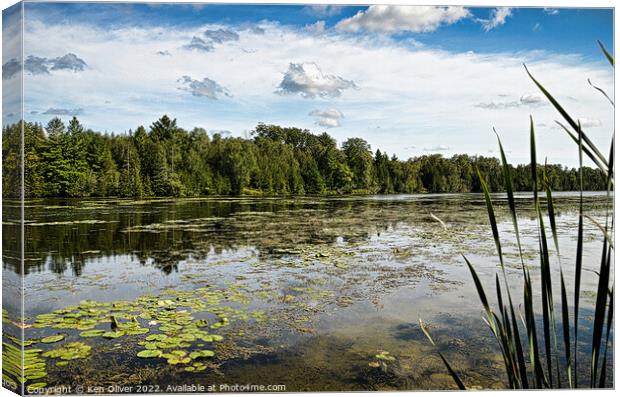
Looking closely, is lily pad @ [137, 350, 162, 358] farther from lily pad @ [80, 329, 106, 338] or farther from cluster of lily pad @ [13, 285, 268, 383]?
lily pad @ [80, 329, 106, 338]

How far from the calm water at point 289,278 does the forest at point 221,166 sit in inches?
5.0

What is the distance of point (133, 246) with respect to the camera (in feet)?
13.0

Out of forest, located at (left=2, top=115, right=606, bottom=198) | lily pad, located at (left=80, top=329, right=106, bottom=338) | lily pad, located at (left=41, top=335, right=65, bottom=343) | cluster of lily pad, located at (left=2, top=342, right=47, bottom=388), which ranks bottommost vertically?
cluster of lily pad, located at (left=2, top=342, right=47, bottom=388)

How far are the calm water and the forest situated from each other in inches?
5.0

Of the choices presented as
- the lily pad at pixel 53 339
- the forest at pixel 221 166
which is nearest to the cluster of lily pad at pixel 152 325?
the lily pad at pixel 53 339

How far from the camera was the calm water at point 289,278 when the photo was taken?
3.05m

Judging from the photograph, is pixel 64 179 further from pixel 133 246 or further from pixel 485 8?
pixel 485 8

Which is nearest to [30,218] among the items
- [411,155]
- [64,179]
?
[64,179]

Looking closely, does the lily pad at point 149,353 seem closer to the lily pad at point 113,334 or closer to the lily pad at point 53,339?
the lily pad at point 113,334

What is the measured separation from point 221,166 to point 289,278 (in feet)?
3.81

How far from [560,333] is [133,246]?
3.10 meters

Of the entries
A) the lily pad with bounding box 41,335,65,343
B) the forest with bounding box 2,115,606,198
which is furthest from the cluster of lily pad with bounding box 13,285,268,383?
the forest with bounding box 2,115,606,198

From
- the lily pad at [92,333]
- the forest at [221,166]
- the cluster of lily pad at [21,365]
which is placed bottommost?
the cluster of lily pad at [21,365]

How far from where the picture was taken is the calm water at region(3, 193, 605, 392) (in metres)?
3.05
